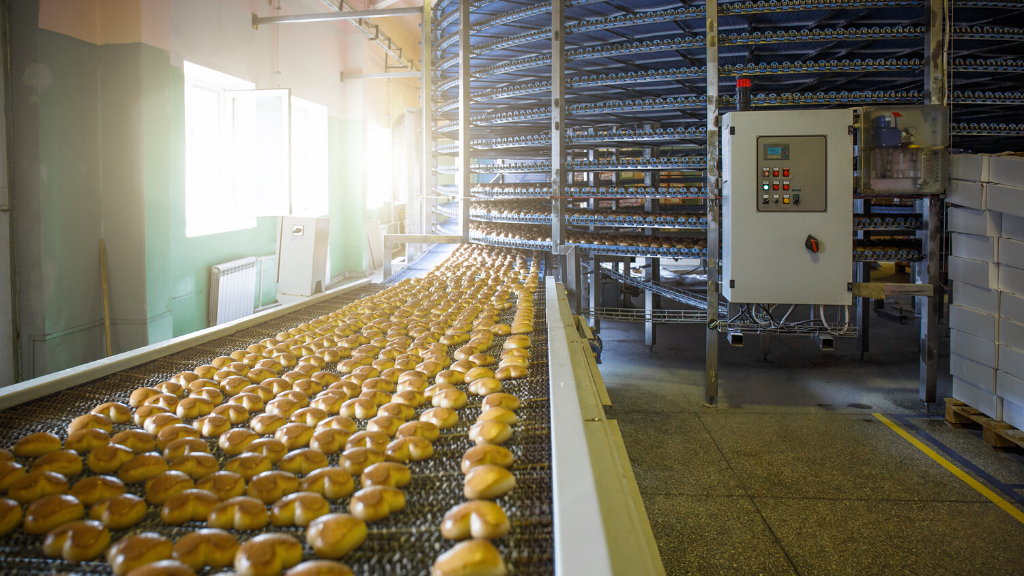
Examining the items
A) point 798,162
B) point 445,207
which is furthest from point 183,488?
point 445,207

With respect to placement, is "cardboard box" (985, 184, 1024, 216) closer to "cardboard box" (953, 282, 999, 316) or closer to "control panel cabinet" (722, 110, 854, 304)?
"cardboard box" (953, 282, 999, 316)

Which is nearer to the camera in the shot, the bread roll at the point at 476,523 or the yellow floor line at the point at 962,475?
the bread roll at the point at 476,523

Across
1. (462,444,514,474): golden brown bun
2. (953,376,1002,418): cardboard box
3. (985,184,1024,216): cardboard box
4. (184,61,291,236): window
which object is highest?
(184,61,291,236): window

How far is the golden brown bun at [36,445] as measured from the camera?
1.22 m

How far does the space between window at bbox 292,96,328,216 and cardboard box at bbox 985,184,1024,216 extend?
8271mm

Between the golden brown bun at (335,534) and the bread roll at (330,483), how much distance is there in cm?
12

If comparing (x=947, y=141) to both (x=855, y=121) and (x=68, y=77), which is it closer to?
(x=855, y=121)

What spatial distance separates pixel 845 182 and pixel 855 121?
416 millimetres

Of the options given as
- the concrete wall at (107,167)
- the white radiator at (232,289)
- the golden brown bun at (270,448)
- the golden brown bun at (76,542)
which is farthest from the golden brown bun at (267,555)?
the white radiator at (232,289)

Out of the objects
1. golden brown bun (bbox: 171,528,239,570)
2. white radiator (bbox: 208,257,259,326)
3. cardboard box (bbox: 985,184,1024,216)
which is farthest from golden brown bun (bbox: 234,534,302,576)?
white radiator (bbox: 208,257,259,326)

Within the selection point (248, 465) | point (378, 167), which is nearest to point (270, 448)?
point (248, 465)

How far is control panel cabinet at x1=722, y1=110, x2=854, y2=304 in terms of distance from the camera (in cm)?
356

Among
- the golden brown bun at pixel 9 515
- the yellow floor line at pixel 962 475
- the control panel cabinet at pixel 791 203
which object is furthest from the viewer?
the control panel cabinet at pixel 791 203

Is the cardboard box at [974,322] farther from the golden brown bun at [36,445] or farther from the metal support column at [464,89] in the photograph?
the golden brown bun at [36,445]
